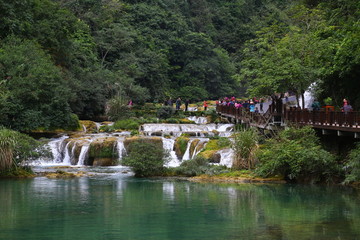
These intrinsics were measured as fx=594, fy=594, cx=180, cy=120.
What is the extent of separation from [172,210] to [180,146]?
57.6 feet

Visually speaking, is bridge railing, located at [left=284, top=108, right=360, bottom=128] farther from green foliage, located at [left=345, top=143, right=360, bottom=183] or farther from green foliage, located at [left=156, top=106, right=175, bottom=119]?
green foliage, located at [left=156, top=106, right=175, bottom=119]

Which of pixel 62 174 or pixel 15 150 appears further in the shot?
pixel 62 174

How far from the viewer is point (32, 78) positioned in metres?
38.2

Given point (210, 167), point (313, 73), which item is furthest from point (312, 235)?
point (313, 73)

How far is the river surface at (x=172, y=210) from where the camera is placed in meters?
15.4

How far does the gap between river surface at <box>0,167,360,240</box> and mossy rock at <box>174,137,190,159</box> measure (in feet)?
29.3

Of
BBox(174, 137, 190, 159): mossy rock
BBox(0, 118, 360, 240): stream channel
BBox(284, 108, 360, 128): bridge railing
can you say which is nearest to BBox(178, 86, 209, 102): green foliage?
BBox(174, 137, 190, 159): mossy rock

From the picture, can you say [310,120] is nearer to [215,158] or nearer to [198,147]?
[215,158]

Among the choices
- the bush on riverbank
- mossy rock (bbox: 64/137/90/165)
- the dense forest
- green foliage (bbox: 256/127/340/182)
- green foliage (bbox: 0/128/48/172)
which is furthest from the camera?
mossy rock (bbox: 64/137/90/165)

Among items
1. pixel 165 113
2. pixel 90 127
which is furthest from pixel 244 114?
pixel 165 113

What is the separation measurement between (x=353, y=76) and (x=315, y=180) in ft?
29.0

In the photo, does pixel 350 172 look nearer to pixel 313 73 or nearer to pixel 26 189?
pixel 313 73

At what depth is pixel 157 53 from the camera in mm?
75188

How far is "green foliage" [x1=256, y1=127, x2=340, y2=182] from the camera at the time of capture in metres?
26.2
